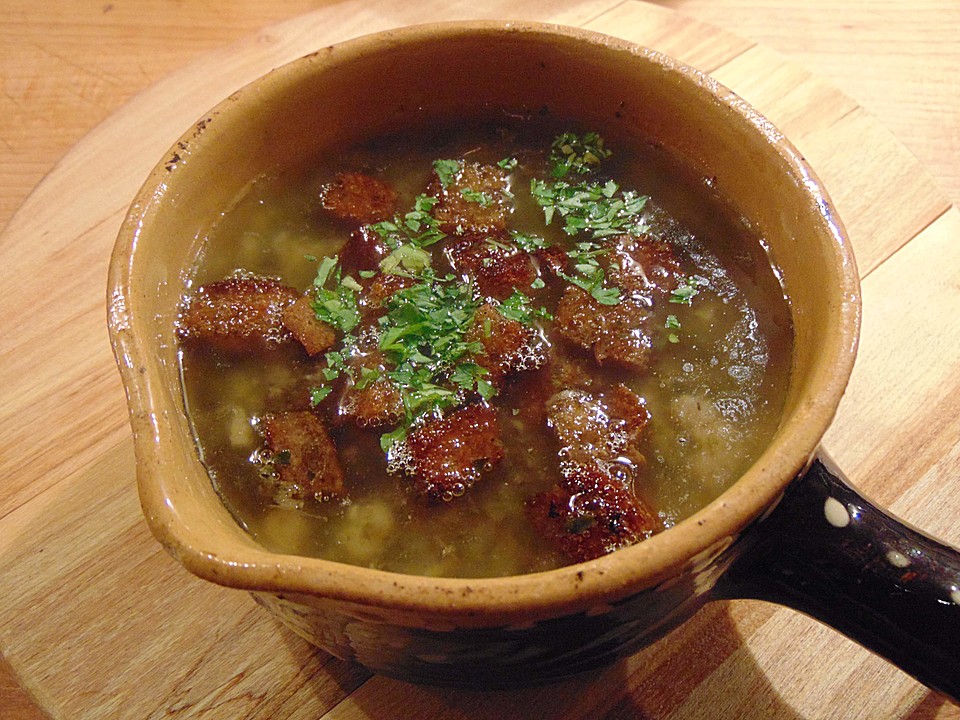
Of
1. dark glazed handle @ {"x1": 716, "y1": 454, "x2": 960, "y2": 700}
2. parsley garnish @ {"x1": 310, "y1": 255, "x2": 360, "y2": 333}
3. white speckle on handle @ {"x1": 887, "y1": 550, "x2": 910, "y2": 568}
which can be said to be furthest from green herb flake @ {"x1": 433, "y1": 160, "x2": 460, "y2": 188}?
white speckle on handle @ {"x1": 887, "y1": 550, "x2": 910, "y2": 568}

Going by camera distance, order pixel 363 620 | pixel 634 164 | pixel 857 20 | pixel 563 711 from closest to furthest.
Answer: pixel 363 620 → pixel 563 711 → pixel 634 164 → pixel 857 20

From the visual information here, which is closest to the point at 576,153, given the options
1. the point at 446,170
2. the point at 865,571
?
the point at 446,170

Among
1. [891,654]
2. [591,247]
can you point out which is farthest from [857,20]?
[891,654]

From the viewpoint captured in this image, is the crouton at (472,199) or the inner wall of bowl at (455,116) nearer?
the inner wall of bowl at (455,116)

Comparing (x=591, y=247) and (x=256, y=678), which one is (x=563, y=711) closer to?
(x=256, y=678)

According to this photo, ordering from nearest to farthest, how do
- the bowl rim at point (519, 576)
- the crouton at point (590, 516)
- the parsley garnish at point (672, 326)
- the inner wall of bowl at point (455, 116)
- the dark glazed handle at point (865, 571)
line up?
the bowl rim at point (519, 576) < the dark glazed handle at point (865, 571) < the crouton at point (590, 516) < the inner wall of bowl at point (455, 116) < the parsley garnish at point (672, 326)

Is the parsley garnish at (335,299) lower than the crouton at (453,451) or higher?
higher

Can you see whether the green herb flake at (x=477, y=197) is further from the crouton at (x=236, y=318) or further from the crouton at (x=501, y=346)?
the crouton at (x=236, y=318)

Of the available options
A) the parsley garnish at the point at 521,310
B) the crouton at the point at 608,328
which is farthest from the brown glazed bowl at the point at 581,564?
the parsley garnish at the point at 521,310
